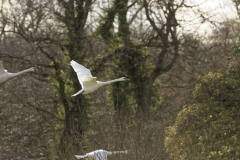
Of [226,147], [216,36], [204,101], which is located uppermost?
[216,36]

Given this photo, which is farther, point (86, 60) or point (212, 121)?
point (86, 60)

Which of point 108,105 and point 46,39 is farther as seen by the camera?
point 108,105

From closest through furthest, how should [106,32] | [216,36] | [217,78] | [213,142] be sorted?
[213,142], [217,78], [106,32], [216,36]

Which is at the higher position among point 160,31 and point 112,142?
point 160,31

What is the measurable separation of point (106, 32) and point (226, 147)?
336 inches

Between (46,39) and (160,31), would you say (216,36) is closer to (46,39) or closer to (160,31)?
(160,31)

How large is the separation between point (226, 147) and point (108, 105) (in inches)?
347

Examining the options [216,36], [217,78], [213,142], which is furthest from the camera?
[216,36]

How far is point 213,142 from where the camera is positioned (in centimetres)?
1373

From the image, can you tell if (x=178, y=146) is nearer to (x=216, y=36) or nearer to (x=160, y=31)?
(x=160, y=31)

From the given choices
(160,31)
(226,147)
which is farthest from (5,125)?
→ (226,147)

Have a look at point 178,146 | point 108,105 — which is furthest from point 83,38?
point 178,146

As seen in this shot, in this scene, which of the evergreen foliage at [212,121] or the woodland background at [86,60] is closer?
the evergreen foliage at [212,121]

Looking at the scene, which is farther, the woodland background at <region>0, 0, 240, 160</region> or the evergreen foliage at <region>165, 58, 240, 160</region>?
the woodland background at <region>0, 0, 240, 160</region>
